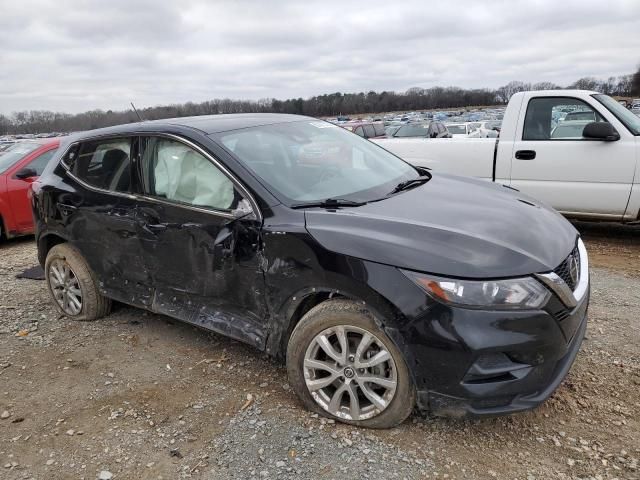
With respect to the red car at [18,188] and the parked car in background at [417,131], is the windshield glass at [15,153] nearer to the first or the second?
the red car at [18,188]

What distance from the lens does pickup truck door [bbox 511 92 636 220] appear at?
5.78 metres

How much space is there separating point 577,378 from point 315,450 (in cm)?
172

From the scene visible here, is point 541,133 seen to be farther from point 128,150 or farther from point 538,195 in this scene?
point 128,150

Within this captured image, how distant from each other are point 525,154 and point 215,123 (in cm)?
422

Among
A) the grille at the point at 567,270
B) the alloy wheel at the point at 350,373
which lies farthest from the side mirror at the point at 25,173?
the grille at the point at 567,270

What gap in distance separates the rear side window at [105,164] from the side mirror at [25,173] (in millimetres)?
3976

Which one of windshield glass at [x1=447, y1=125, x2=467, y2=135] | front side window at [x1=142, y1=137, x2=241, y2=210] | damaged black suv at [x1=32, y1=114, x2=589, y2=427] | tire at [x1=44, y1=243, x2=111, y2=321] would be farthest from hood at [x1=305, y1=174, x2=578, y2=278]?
windshield glass at [x1=447, y1=125, x2=467, y2=135]

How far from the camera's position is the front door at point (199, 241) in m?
3.03

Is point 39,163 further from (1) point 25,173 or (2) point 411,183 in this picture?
(2) point 411,183

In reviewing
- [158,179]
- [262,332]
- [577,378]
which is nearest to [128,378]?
[262,332]

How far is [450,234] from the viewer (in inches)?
102

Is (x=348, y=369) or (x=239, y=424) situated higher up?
(x=348, y=369)

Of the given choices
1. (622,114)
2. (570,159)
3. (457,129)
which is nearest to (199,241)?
(570,159)

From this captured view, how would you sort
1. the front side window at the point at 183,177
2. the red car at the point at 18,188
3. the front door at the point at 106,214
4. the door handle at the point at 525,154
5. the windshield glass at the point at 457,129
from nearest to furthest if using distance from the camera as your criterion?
the front side window at the point at 183,177 → the front door at the point at 106,214 → the door handle at the point at 525,154 → the red car at the point at 18,188 → the windshield glass at the point at 457,129
